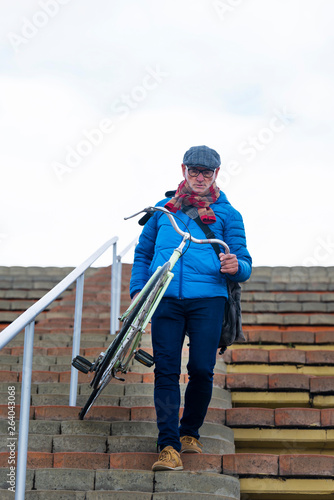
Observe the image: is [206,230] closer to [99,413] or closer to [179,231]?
[179,231]

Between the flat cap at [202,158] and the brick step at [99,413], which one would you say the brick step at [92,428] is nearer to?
the brick step at [99,413]

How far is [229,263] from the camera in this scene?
4359mm

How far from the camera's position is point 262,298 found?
313 inches

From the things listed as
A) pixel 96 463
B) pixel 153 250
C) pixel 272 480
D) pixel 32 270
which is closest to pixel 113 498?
pixel 96 463

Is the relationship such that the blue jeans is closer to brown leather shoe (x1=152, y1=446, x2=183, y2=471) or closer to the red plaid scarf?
brown leather shoe (x1=152, y1=446, x2=183, y2=471)

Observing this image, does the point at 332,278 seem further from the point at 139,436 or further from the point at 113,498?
the point at 113,498

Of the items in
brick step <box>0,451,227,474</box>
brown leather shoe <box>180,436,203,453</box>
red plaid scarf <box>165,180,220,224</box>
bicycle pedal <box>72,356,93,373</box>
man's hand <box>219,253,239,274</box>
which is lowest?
brick step <box>0,451,227,474</box>

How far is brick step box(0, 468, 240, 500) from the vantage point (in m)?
4.18

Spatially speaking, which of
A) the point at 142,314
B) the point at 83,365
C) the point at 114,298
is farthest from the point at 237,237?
the point at 114,298

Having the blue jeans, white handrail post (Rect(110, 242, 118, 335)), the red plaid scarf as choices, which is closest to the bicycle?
the blue jeans

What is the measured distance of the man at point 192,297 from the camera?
4.28m

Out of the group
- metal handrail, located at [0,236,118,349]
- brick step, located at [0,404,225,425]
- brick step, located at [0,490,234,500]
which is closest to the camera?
metal handrail, located at [0,236,118,349]

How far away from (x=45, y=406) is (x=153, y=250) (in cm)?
117

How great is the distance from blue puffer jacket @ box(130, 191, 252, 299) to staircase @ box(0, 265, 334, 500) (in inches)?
32.3
